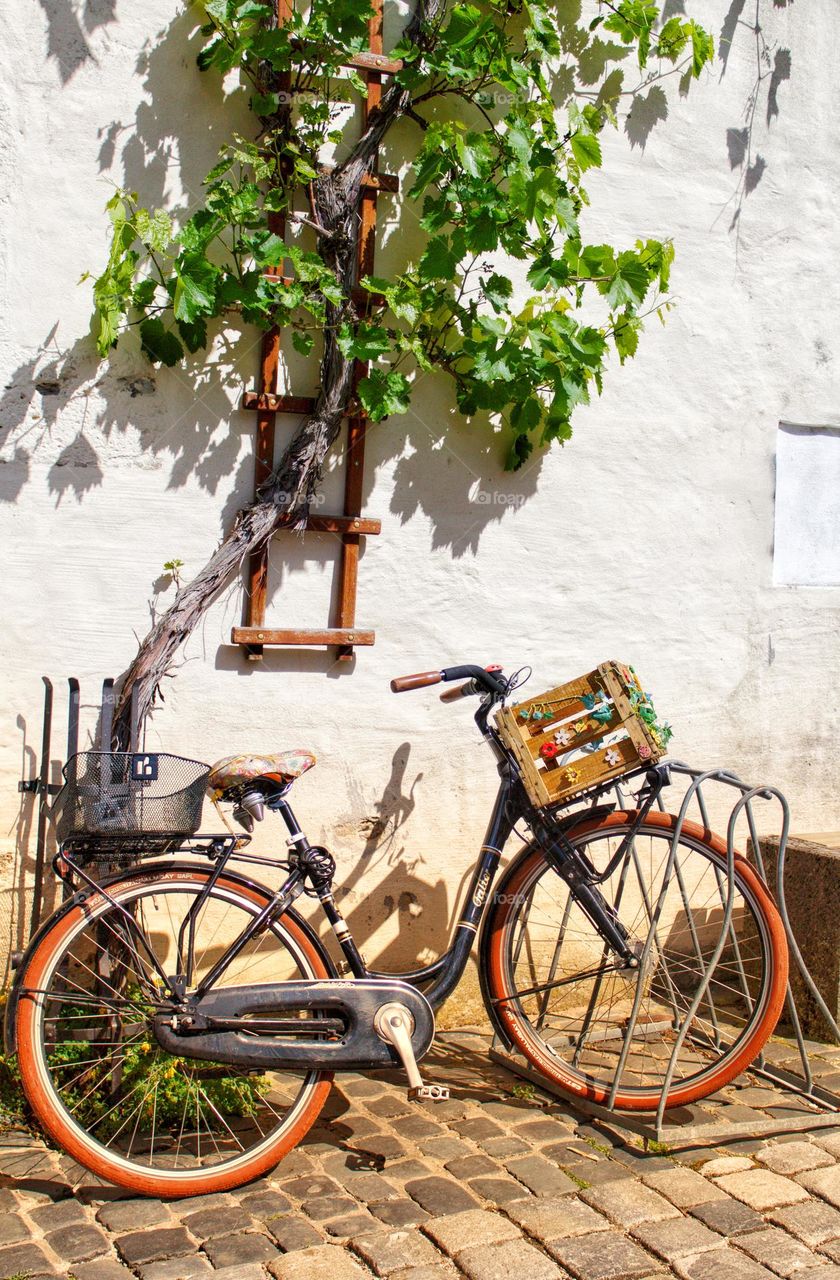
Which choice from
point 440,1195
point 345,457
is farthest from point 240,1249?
point 345,457

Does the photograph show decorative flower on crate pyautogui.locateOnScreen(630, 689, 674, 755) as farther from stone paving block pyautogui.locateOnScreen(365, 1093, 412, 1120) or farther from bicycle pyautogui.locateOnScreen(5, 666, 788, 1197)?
stone paving block pyautogui.locateOnScreen(365, 1093, 412, 1120)

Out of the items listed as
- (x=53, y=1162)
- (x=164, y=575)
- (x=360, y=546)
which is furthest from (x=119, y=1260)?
(x=360, y=546)

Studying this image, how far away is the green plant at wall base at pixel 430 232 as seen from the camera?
393cm

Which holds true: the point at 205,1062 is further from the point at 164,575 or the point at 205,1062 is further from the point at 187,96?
the point at 187,96

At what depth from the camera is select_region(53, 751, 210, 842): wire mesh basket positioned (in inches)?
133

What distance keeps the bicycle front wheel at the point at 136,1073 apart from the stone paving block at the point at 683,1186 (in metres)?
0.96

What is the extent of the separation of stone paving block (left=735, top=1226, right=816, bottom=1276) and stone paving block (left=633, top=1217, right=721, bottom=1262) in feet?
0.27

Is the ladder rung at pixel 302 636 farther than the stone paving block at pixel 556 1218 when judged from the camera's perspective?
Yes

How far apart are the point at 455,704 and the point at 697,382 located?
1.63 meters

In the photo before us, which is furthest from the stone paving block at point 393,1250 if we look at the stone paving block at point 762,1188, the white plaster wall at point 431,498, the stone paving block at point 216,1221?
the white plaster wall at point 431,498

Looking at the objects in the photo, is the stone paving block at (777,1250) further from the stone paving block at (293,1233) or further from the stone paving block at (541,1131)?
the stone paving block at (293,1233)

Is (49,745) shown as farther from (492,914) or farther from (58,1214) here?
(492,914)

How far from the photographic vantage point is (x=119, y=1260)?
3.07m

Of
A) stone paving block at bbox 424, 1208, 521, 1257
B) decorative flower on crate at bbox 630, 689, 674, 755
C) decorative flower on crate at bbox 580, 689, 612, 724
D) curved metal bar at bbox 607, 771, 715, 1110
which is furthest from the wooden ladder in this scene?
stone paving block at bbox 424, 1208, 521, 1257
